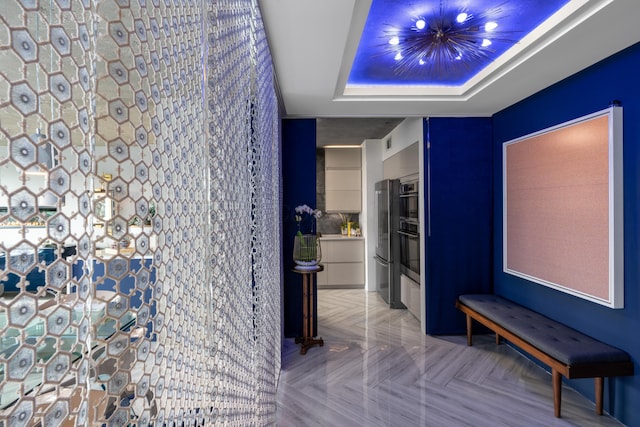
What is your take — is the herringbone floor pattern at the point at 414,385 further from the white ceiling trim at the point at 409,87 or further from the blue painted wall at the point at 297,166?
the white ceiling trim at the point at 409,87

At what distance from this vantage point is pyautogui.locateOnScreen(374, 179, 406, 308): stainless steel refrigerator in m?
5.11

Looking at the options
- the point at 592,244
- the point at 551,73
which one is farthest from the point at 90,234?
the point at 551,73

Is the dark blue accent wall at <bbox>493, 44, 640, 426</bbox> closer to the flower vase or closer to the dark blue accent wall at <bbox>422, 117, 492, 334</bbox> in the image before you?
the dark blue accent wall at <bbox>422, 117, 492, 334</bbox>

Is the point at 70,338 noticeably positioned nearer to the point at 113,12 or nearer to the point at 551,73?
the point at 113,12

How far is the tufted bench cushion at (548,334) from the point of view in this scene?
2.32 metres

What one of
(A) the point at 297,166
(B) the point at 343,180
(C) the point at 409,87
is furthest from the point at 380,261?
(C) the point at 409,87

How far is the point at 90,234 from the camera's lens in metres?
0.45

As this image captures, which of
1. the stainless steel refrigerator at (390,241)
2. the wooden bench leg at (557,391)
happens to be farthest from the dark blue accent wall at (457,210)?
the wooden bench leg at (557,391)

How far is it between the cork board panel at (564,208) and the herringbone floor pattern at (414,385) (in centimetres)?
84

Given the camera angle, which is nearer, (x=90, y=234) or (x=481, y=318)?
(x=90, y=234)

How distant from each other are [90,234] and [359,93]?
10.7ft

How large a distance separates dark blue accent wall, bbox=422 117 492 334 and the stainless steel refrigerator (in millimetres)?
1063

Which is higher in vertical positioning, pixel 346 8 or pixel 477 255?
pixel 346 8

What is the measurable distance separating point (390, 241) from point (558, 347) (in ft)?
9.37
